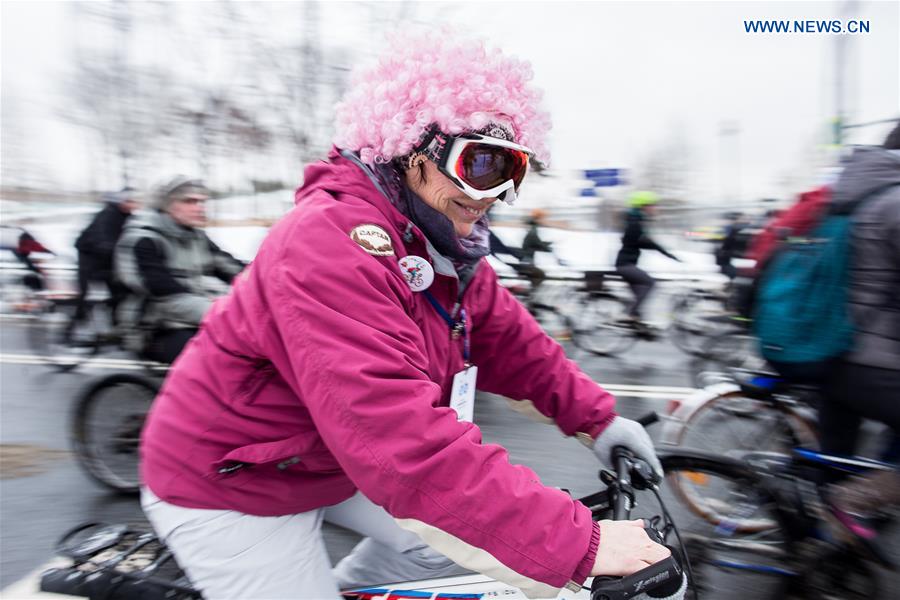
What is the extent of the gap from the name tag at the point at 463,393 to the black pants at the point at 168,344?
3.35 meters

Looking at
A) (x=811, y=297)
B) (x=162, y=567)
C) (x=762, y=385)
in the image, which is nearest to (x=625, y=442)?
(x=162, y=567)

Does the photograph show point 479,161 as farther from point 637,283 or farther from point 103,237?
point 637,283

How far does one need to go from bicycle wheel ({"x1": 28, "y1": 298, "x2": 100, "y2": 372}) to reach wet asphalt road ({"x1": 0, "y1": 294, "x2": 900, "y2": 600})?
0.59 ft

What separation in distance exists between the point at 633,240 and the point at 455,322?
321 inches

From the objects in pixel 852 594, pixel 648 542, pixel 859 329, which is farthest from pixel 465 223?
pixel 852 594

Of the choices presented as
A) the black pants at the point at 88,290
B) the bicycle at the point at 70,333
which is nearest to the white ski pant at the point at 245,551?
the black pants at the point at 88,290

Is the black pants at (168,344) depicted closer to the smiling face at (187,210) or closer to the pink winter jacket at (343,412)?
the smiling face at (187,210)

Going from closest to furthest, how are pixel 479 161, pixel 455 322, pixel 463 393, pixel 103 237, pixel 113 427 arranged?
pixel 479 161 < pixel 455 322 < pixel 463 393 < pixel 113 427 < pixel 103 237

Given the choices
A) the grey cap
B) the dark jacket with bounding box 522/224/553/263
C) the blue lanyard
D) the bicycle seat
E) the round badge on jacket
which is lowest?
the bicycle seat

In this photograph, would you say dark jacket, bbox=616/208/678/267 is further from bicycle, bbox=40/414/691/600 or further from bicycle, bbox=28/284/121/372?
bicycle, bbox=40/414/691/600

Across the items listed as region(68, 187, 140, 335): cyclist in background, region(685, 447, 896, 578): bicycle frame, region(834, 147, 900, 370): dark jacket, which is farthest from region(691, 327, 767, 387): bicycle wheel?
region(68, 187, 140, 335): cyclist in background

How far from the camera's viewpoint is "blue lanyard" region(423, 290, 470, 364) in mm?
1683

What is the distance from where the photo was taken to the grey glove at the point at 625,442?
196 centimetres

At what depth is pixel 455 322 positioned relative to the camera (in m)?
1.78
